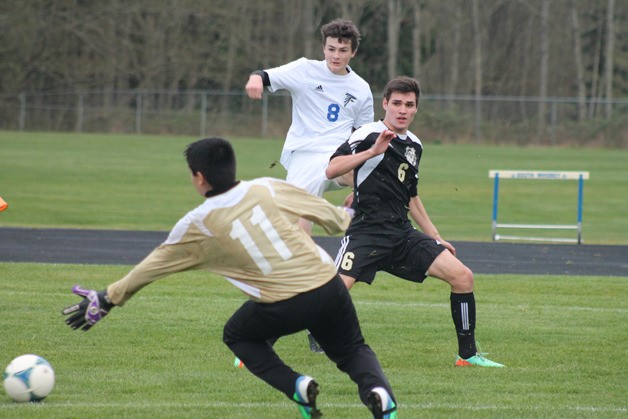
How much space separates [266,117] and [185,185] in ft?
46.0

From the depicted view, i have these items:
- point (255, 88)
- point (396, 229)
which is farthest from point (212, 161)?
point (396, 229)

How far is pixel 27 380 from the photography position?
6078 millimetres

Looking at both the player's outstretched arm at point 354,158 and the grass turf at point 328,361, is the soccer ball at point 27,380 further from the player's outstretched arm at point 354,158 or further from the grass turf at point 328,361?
the player's outstretched arm at point 354,158

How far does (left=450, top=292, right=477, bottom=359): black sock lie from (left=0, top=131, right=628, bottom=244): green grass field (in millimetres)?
10452

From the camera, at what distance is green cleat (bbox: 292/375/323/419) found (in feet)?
17.4

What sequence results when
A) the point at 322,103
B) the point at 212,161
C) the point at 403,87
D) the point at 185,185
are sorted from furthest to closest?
the point at 185,185 < the point at 322,103 < the point at 403,87 < the point at 212,161

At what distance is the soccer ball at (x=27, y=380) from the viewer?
19.9 ft

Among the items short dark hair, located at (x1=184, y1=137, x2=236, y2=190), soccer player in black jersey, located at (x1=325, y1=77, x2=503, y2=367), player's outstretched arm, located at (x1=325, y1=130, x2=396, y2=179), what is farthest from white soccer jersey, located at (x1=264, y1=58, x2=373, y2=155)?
short dark hair, located at (x1=184, y1=137, x2=236, y2=190)

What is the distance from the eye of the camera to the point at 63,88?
42844 mm

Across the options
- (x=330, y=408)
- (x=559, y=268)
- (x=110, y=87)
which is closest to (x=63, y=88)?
(x=110, y=87)

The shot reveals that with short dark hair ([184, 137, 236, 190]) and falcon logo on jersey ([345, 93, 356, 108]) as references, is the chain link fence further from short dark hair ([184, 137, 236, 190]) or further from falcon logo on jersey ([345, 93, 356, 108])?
short dark hair ([184, 137, 236, 190])

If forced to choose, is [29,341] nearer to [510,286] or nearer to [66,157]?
[510,286]

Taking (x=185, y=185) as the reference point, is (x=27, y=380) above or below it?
above

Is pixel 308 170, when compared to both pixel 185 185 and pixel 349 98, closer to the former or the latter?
pixel 349 98
